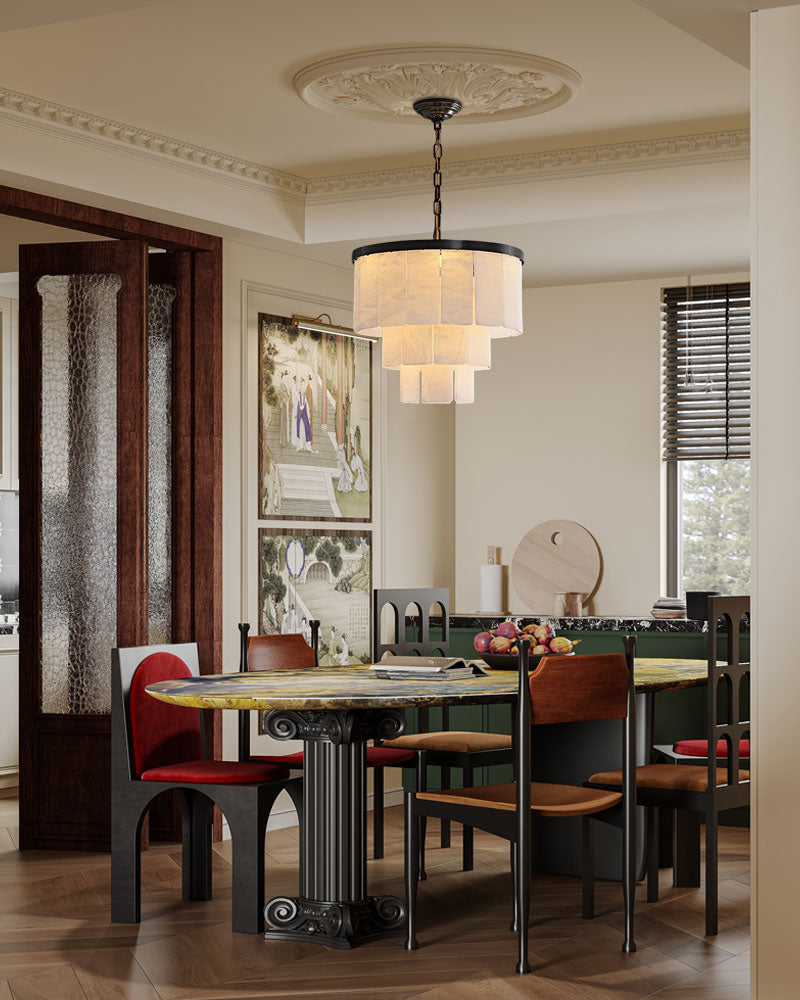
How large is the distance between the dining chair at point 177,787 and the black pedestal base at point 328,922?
0.08 metres

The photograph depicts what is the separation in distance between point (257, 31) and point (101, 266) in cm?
168

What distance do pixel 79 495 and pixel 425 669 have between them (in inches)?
76.2

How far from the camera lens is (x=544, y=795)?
3982 mm

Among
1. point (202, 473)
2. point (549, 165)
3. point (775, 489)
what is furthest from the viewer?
point (202, 473)

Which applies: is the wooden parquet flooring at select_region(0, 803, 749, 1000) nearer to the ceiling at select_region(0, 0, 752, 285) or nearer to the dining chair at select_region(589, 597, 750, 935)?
the dining chair at select_region(589, 597, 750, 935)

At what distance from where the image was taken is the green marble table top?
148 inches

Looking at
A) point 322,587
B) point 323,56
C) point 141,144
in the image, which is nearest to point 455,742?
point 322,587

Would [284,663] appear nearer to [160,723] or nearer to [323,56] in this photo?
[160,723]

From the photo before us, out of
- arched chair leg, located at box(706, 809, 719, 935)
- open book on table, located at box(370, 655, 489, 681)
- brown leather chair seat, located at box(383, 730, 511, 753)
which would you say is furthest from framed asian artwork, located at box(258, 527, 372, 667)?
arched chair leg, located at box(706, 809, 719, 935)

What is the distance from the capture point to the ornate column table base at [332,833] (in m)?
4.05

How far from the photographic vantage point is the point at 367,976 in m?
3.72

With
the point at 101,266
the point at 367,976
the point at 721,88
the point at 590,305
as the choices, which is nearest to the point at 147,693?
the point at 367,976

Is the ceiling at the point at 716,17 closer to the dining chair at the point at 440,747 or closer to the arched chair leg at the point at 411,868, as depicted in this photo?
the arched chair leg at the point at 411,868

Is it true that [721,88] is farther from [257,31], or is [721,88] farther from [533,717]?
[533,717]
